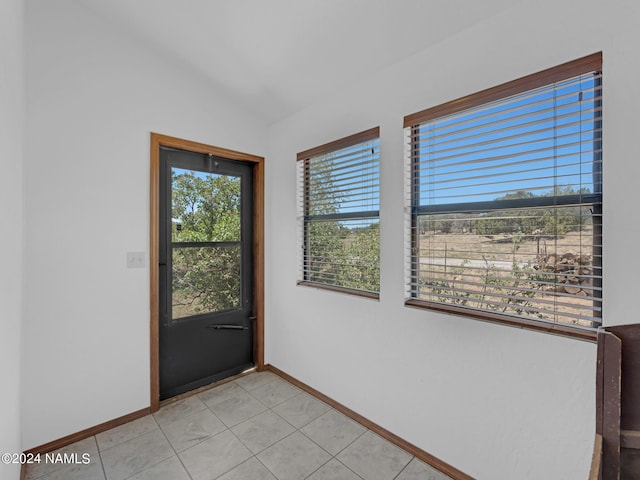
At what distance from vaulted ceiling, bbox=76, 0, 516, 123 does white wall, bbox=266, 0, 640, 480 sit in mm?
119

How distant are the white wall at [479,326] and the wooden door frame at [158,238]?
63 centimetres

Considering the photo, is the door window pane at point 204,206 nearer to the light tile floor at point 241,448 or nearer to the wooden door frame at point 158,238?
the wooden door frame at point 158,238

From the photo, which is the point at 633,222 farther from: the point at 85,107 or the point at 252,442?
the point at 85,107

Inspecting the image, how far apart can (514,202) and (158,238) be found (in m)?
2.31

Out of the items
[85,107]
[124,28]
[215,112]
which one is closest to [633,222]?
[215,112]

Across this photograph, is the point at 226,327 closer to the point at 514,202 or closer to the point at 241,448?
the point at 241,448

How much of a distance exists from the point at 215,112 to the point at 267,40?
82 centimetres

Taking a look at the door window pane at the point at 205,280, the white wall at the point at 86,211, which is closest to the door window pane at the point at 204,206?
the door window pane at the point at 205,280

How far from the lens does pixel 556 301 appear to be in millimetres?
1377

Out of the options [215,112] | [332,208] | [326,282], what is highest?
[215,112]

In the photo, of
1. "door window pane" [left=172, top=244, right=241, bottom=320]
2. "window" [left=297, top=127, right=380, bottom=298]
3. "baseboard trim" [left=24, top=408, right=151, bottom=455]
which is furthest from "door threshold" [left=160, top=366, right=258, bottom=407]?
"window" [left=297, top=127, right=380, bottom=298]

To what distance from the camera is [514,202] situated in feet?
4.85

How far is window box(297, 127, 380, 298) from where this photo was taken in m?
2.14

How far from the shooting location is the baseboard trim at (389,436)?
166cm
